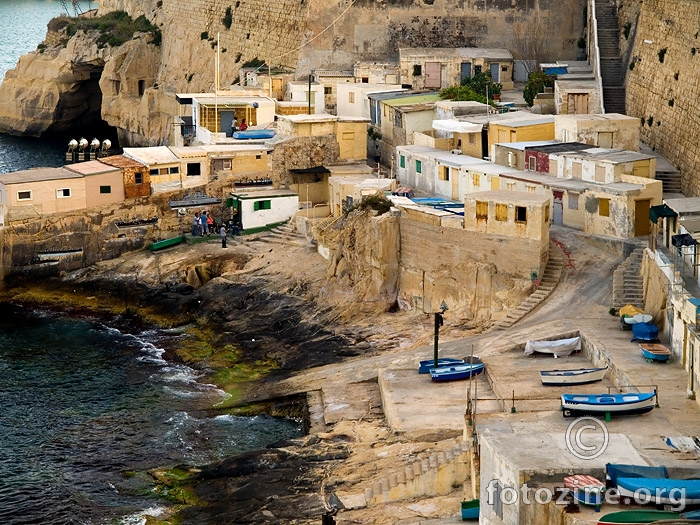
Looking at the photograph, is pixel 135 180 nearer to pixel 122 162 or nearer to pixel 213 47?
pixel 122 162

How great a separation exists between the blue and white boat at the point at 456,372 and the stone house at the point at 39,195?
71.7 feet

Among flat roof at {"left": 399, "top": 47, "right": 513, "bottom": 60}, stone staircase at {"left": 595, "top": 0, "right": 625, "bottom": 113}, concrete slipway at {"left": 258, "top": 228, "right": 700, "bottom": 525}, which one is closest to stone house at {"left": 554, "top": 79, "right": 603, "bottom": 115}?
stone staircase at {"left": 595, "top": 0, "right": 625, "bottom": 113}

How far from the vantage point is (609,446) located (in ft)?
98.1

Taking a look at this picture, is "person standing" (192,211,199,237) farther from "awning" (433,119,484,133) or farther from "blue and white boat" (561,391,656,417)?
"blue and white boat" (561,391,656,417)

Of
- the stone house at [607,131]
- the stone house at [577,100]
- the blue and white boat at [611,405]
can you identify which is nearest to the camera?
the blue and white boat at [611,405]

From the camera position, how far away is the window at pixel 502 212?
45.0 metres

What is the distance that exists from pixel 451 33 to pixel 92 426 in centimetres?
3539

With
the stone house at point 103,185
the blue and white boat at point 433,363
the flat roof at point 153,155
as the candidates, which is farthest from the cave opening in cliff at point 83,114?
the blue and white boat at point 433,363

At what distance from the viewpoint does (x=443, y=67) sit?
221 feet

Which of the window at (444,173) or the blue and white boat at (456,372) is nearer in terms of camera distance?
the blue and white boat at (456,372)

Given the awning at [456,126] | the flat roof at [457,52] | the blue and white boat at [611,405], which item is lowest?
the blue and white boat at [611,405]

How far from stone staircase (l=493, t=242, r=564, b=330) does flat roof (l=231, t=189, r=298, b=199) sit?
1459cm

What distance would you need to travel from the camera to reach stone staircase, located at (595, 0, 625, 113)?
59656 millimetres

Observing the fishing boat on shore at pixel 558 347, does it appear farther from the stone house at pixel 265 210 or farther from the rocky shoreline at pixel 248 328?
the stone house at pixel 265 210
